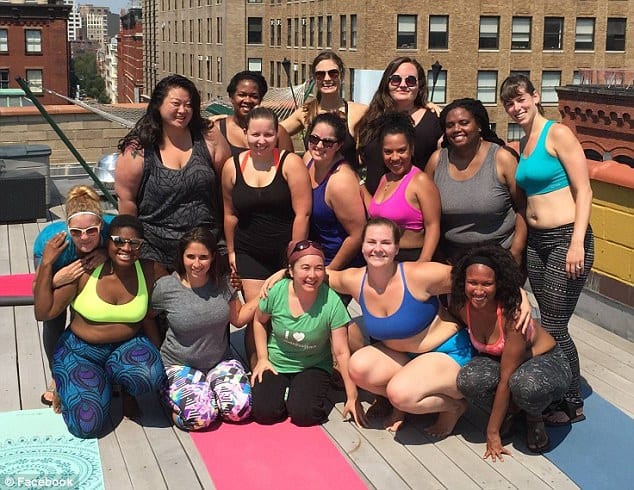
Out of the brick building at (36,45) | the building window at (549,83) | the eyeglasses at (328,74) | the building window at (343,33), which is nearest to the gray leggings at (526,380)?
the eyeglasses at (328,74)

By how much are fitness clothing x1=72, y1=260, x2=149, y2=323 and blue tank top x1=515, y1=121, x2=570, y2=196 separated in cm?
200

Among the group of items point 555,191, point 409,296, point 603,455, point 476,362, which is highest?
point 555,191

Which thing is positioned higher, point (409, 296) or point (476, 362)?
point (409, 296)

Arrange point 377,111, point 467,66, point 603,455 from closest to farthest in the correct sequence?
point 603,455, point 377,111, point 467,66

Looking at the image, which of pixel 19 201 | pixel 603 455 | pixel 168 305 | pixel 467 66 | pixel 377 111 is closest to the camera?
pixel 603 455

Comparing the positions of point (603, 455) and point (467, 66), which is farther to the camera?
point (467, 66)

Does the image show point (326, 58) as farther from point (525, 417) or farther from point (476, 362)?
A: point (525, 417)

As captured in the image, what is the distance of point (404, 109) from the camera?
185 inches

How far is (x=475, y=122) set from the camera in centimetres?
418

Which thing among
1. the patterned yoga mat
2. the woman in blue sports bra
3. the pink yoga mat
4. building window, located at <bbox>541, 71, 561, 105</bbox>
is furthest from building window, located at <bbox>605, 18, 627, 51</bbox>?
the patterned yoga mat

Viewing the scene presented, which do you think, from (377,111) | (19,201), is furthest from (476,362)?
(19,201)

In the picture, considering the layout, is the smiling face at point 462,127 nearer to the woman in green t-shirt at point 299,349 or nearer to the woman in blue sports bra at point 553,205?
the woman in blue sports bra at point 553,205

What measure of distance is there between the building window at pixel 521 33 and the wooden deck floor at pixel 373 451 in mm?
36374

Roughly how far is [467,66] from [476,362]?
119 ft
